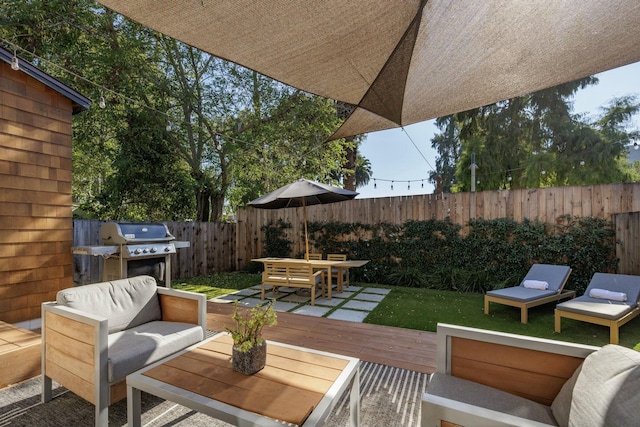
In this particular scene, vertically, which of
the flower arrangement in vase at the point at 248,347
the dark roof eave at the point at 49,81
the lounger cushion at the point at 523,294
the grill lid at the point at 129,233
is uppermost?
the dark roof eave at the point at 49,81

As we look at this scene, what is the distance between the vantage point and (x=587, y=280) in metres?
4.93

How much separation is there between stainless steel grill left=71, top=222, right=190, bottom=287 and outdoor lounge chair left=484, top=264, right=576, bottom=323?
4.97 metres

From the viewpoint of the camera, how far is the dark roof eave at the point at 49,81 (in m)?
3.43

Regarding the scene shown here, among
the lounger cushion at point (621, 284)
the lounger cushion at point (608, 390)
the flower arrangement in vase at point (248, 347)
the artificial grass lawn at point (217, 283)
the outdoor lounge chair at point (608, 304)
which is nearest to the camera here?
the lounger cushion at point (608, 390)

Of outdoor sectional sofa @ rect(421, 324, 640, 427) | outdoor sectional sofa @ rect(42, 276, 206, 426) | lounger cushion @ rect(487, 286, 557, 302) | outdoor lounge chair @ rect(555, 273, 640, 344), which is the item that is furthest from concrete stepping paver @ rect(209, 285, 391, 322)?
outdoor lounge chair @ rect(555, 273, 640, 344)

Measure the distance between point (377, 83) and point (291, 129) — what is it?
675 cm

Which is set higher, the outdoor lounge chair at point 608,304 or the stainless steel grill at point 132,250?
the stainless steel grill at point 132,250

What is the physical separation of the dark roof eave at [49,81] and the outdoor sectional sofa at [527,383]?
5241 mm

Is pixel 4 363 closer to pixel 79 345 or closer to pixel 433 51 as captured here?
pixel 79 345

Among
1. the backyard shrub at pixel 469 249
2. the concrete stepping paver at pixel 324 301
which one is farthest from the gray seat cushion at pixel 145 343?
the backyard shrub at pixel 469 249

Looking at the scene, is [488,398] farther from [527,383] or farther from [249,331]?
[249,331]

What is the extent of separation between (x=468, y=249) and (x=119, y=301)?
5869 millimetres

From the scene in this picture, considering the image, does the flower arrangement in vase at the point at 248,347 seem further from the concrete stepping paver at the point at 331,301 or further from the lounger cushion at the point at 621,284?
the lounger cushion at the point at 621,284

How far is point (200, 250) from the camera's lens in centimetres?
768
